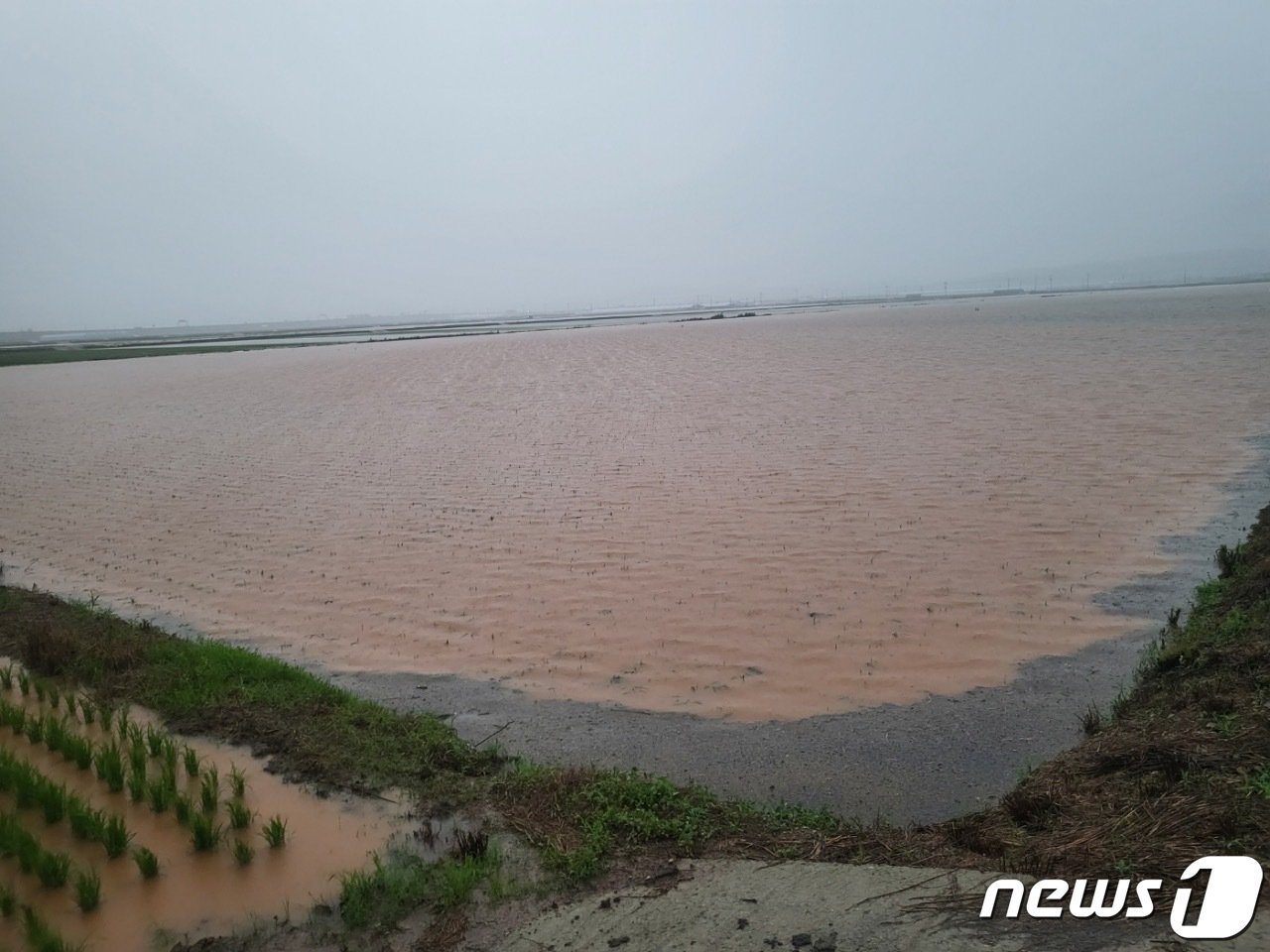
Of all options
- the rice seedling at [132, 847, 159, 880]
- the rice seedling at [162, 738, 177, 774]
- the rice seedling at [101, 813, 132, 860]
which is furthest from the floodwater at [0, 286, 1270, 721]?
the rice seedling at [132, 847, 159, 880]

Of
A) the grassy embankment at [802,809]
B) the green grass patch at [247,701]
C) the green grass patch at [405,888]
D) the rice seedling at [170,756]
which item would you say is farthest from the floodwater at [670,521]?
the green grass patch at [405,888]

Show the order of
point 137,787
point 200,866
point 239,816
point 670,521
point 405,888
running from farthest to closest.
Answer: point 670,521
point 137,787
point 239,816
point 200,866
point 405,888

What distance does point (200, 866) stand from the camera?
4613mm

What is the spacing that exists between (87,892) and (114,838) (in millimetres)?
455

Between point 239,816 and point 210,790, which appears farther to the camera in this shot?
point 210,790

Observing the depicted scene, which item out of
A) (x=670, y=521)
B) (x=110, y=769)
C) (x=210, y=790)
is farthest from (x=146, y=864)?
(x=670, y=521)

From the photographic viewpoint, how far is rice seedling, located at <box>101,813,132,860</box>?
4637 mm

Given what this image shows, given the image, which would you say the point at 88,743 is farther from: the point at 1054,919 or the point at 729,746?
the point at 1054,919

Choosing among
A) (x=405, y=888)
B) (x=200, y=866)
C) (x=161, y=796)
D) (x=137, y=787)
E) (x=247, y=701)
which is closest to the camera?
(x=405, y=888)

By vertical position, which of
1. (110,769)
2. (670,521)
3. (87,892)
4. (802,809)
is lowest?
(802,809)

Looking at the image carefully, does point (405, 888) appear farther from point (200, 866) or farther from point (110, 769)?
point (110, 769)

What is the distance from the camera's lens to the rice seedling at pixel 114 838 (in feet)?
15.2

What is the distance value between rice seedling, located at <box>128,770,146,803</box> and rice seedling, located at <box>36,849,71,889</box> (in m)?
0.78

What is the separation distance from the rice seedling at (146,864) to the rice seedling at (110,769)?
102 centimetres
